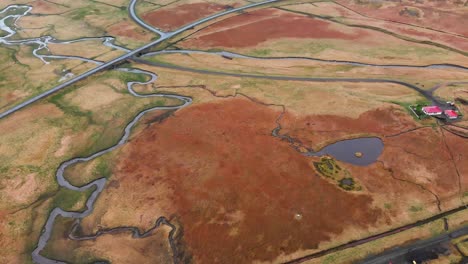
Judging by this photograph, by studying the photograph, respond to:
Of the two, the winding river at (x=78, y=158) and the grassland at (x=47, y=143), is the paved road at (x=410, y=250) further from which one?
the grassland at (x=47, y=143)

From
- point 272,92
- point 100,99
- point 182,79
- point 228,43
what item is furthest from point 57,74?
point 272,92

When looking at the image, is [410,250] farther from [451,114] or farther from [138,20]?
[138,20]

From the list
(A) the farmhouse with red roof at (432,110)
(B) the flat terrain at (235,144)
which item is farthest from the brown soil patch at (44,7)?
(A) the farmhouse with red roof at (432,110)

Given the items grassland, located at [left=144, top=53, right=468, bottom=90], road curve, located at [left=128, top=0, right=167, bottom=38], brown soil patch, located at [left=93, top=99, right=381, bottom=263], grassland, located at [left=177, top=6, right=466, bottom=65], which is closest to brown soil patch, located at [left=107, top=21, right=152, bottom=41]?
road curve, located at [left=128, top=0, right=167, bottom=38]

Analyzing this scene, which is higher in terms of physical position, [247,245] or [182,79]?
[182,79]

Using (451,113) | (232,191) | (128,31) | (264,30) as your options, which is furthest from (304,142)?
(128,31)

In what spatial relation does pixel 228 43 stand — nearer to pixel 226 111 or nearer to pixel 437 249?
pixel 226 111

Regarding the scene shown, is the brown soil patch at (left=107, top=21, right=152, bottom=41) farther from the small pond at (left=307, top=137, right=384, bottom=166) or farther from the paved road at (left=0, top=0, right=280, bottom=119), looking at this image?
the small pond at (left=307, top=137, right=384, bottom=166)
